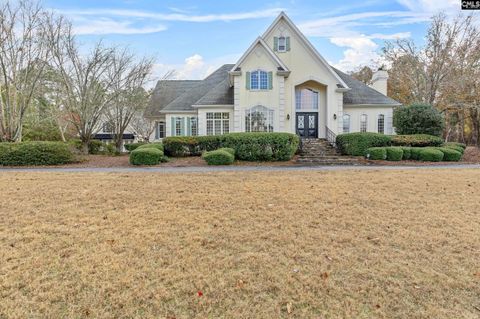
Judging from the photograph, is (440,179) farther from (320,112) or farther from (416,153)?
(320,112)

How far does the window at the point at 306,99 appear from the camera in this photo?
22297 mm

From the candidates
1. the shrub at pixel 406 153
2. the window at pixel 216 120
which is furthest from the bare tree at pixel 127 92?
the shrub at pixel 406 153

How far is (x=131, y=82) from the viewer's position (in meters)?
23.3

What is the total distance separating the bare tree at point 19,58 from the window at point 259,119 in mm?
13253

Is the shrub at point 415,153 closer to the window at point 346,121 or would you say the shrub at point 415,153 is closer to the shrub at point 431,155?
the shrub at point 431,155

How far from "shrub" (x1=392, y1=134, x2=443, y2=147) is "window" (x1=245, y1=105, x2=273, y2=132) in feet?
26.0

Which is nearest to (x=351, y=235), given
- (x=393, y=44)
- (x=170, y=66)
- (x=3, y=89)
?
(x=3, y=89)

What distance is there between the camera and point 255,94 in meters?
20.4

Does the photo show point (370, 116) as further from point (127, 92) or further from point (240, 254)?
point (240, 254)

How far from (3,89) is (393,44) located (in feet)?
116

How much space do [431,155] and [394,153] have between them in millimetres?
2015

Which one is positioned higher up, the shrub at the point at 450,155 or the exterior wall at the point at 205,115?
the exterior wall at the point at 205,115

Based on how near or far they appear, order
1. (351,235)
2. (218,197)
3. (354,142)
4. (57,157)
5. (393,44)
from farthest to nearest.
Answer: (393,44) < (354,142) < (57,157) < (218,197) < (351,235)

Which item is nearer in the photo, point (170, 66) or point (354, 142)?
point (354, 142)
